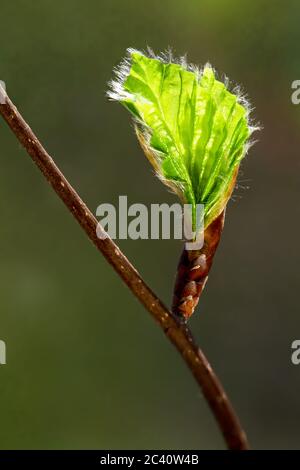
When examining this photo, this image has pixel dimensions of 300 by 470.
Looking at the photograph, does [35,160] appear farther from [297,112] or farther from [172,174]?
[297,112]

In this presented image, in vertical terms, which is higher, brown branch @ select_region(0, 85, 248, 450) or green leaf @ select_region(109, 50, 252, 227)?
green leaf @ select_region(109, 50, 252, 227)

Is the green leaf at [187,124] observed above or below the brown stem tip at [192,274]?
above

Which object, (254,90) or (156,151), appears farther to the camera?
(254,90)

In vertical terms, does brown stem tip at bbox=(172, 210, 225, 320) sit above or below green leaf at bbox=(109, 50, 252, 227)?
below

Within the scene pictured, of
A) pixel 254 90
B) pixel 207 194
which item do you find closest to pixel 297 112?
pixel 254 90
